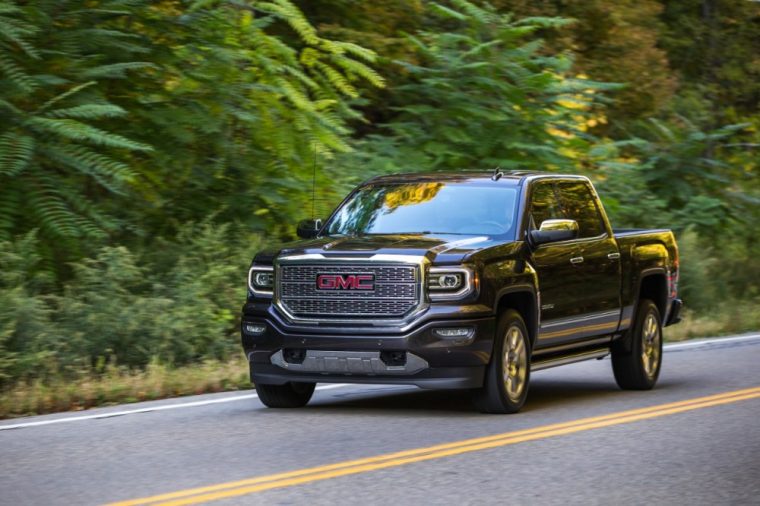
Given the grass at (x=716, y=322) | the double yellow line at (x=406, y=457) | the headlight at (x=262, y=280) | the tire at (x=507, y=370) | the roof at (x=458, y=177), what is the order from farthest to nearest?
the grass at (x=716, y=322), the roof at (x=458, y=177), the headlight at (x=262, y=280), the tire at (x=507, y=370), the double yellow line at (x=406, y=457)

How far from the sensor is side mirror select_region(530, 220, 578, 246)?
11609 millimetres

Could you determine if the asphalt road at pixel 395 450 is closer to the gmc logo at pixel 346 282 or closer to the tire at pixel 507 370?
the tire at pixel 507 370

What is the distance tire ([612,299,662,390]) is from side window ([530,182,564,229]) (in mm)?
1625

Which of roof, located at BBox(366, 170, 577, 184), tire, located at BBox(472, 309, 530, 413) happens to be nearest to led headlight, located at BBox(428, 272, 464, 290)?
tire, located at BBox(472, 309, 530, 413)

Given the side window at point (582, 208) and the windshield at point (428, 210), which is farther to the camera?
the side window at point (582, 208)

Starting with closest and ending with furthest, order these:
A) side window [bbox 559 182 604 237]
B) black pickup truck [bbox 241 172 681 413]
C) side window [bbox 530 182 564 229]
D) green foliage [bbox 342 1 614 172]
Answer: black pickup truck [bbox 241 172 681 413] → side window [bbox 530 182 564 229] → side window [bbox 559 182 604 237] → green foliage [bbox 342 1 614 172]

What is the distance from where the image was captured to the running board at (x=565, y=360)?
11.9 metres

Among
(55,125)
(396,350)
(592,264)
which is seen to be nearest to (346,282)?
(396,350)

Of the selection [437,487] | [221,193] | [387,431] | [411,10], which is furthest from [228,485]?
[411,10]

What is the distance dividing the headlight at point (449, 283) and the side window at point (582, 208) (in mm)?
2379

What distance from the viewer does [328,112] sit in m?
18.1

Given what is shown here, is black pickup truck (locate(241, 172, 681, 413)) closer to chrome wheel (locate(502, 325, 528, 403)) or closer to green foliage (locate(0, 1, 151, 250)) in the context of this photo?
chrome wheel (locate(502, 325, 528, 403))

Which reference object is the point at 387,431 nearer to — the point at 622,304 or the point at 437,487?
the point at 437,487

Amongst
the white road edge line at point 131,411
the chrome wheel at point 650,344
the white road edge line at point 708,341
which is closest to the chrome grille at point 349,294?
the white road edge line at point 131,411
